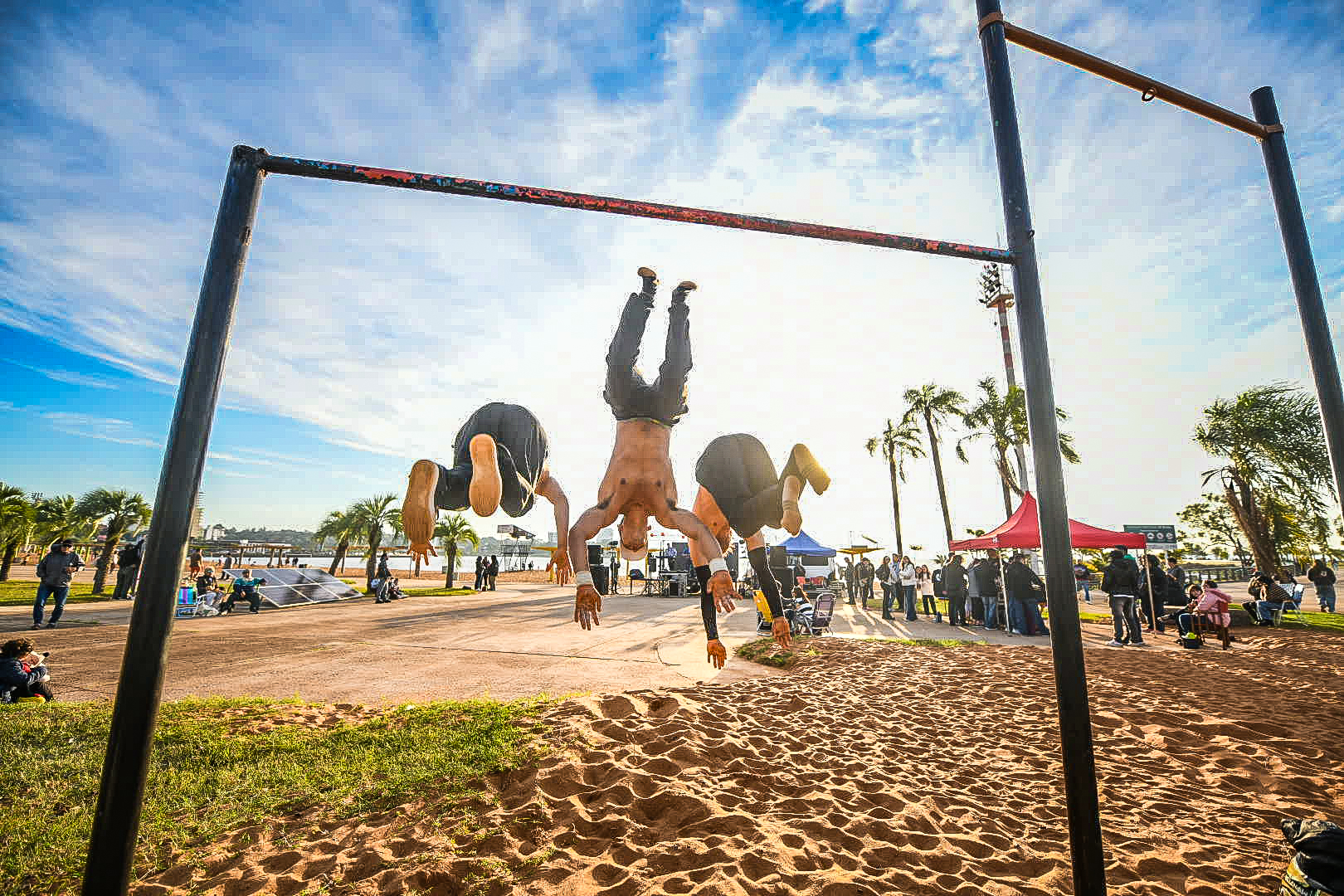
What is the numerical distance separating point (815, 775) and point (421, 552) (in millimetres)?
5138

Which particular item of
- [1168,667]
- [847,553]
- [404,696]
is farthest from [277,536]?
[1168,667]

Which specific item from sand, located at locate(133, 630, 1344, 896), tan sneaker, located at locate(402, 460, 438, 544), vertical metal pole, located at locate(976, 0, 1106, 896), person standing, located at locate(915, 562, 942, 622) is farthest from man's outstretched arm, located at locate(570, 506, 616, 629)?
person standing, located at locate(915, 562, 942, 622)

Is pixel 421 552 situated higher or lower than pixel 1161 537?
lower

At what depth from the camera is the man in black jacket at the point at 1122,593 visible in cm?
1366

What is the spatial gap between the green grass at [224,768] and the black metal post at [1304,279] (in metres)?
7.07

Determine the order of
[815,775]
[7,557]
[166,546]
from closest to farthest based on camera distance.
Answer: [166,546], [815,775], [7,557]

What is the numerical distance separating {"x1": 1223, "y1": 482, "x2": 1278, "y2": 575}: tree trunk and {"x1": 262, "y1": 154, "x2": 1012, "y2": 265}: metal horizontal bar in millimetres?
33199

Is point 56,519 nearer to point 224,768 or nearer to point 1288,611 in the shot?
point 224,768

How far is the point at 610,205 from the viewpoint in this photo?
2.56m

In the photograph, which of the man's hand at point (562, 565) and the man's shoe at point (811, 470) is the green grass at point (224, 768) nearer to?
the man's hand at point (562, 565)

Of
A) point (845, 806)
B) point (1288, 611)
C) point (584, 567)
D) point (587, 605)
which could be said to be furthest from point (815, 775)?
point (1288, 611)

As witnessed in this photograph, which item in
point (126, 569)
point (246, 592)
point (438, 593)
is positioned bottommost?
point (438, 593)

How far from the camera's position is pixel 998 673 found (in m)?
10.4

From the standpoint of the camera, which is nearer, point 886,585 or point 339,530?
point 886,585
